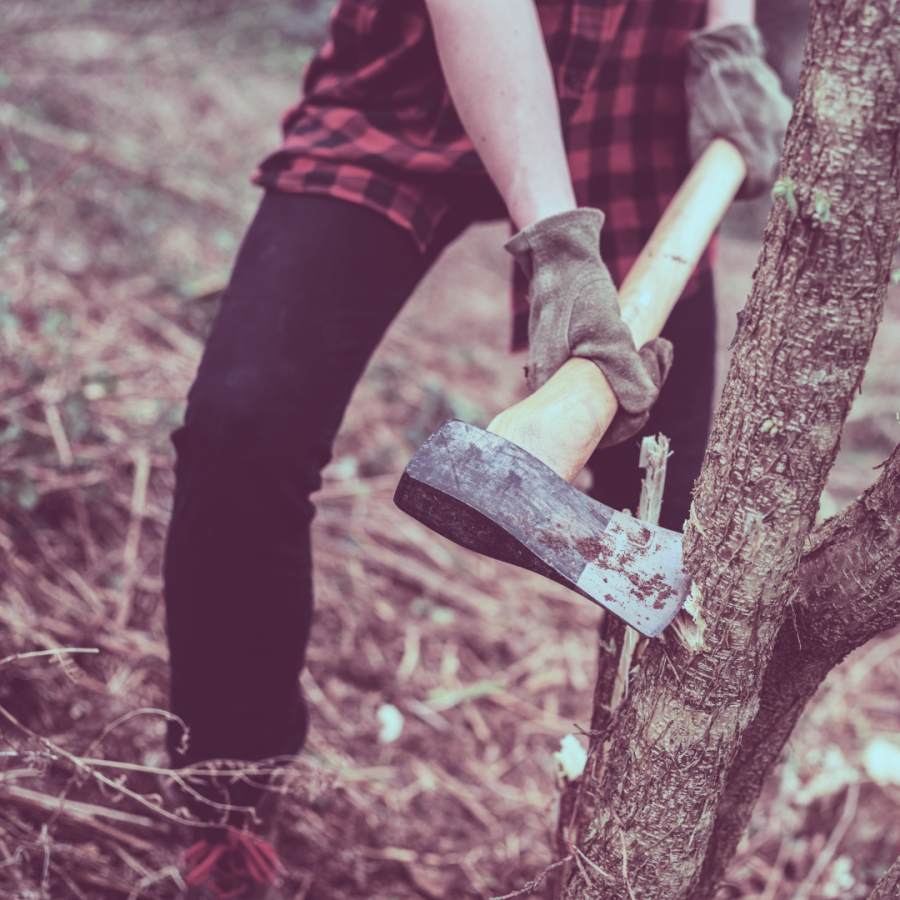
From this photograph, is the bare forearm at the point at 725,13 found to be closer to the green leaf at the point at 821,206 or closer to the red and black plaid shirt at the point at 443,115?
the red and black plaid shirt at the point at 443,115

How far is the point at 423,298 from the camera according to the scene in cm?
468

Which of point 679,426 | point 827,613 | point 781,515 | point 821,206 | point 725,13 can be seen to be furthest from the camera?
point 725,13

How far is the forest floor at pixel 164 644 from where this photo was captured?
1528mm

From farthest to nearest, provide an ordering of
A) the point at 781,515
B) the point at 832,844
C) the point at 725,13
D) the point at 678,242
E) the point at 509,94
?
the point at 832,844, the point at 725,13, the point at 678,242, the point at 509,94, the point at 781,515

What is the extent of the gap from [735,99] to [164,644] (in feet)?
5.70

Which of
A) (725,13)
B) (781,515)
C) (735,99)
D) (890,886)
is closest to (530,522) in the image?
(781,515)

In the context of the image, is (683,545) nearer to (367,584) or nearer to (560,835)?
(560,835)

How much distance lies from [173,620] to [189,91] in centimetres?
510

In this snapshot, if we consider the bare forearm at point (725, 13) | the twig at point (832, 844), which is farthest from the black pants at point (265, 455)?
the twig at point (832, 844)

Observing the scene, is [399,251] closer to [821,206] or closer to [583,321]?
[583,321]

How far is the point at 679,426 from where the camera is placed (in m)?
1.33

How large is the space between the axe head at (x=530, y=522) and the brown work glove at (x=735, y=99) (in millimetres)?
→ 926

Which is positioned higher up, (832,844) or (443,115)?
(443,115)

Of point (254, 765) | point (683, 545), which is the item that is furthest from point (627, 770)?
point (254, 765)
